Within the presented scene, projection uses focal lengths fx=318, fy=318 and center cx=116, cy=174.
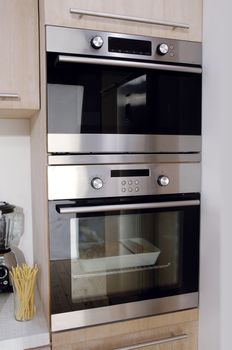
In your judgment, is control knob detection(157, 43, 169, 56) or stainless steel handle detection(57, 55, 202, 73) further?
control knob detection(157, 43, 169, 56)

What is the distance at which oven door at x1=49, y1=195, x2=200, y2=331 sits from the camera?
107cm

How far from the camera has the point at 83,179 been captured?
3.52 feet

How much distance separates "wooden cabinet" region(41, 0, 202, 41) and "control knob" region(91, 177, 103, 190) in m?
0.51

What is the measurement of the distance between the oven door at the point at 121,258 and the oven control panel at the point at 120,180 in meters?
0.03

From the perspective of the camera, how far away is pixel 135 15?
1.11m

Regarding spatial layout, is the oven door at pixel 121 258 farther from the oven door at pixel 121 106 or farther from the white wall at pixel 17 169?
the white wall at pixel 17 169

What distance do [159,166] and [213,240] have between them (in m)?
0.33

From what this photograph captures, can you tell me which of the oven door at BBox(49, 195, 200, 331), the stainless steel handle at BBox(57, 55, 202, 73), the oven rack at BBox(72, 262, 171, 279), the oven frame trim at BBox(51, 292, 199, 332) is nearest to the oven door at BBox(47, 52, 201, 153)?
the stainless steel handle at BBox(57, 55, 202, 73)

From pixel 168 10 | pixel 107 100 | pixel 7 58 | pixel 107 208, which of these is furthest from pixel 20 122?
pixel 168 10

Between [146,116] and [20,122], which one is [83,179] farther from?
[20,122]

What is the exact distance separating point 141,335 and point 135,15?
1159 millimetres

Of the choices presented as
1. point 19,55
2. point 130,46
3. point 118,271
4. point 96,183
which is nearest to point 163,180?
point 96,183

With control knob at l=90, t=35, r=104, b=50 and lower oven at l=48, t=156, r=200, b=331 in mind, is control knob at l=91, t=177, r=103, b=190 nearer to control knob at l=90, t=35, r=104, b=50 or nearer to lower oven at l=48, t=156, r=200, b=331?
lower oven at l=48, t=156, r=200, b=331

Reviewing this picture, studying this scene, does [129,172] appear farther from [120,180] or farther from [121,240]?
[121,240]
